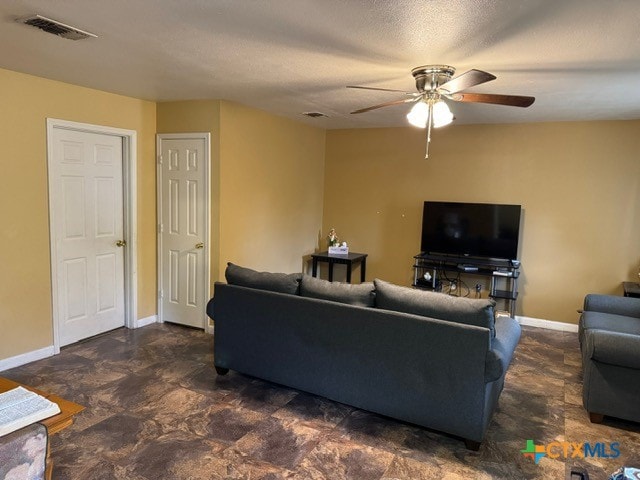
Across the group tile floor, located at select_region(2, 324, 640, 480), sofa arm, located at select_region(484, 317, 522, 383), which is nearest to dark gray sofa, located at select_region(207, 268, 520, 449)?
sofa arm, located at select_region(484, 317, 522, 383)

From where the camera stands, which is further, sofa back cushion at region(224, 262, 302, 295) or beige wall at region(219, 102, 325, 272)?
beige wall at region(219, 102, 325, 272)

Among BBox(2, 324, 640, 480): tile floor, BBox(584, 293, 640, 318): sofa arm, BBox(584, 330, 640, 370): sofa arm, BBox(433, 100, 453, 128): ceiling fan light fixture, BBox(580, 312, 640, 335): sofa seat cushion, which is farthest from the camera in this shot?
BBox(584, 293, 640, 318): sofa arm

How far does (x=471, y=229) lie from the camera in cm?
539

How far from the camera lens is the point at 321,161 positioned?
651 centimetres

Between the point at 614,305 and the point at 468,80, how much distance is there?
282cm

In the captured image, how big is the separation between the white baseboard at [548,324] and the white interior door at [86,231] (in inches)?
185

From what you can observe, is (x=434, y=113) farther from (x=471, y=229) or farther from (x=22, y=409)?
(x=22, y=409)

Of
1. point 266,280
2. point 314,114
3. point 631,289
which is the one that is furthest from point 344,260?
point 631,289

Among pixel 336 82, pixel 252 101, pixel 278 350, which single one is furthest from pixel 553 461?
pixel 252 101

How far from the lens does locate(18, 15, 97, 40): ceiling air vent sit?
238 centimetres

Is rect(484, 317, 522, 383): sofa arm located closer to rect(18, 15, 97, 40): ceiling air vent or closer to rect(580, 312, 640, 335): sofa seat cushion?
rect(580, 312, 640, 335): sofa seat cushion

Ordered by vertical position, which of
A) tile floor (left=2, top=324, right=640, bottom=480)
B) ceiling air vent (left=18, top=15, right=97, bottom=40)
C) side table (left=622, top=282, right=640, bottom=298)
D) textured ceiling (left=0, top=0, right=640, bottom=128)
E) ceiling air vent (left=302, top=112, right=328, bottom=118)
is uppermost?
ceiling air vent (left=302, top=112, right=328, bottom=118)

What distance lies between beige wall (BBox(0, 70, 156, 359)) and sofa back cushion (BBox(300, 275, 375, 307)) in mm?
2418

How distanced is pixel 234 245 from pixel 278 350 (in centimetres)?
182
